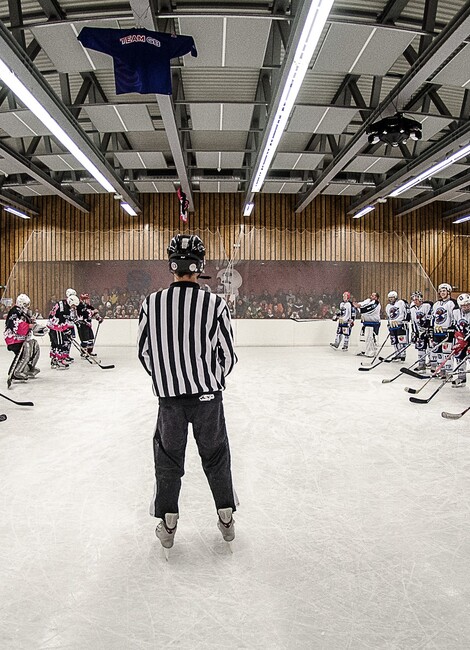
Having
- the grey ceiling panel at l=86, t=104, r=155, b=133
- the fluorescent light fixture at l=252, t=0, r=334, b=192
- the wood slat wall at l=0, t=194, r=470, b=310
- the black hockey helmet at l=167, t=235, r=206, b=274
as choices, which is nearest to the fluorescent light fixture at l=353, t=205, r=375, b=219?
the wood slat wall at l=0, t=194, r=470, b=310

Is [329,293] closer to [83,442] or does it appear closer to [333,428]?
[333,428]

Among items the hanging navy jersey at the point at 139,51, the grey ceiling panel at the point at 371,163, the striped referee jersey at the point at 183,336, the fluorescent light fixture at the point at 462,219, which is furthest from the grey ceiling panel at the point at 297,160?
the striped referee jersey at the point at 183,336

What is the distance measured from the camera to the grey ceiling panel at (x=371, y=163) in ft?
29.5

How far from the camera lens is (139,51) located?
3.93 m

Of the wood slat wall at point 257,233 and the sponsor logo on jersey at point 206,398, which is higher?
the wood slat wall at point 257,233

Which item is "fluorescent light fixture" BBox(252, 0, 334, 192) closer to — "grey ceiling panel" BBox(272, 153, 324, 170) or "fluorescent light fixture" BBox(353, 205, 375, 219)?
"grey ceiling panel" BBox(272, 153, 324, 170)

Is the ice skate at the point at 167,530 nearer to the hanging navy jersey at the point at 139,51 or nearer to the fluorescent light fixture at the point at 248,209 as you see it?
the hanging navy jersey at the point at 139,51

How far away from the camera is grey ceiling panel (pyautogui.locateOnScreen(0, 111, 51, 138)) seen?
658 centimetres

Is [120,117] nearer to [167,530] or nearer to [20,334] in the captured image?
[20,334]

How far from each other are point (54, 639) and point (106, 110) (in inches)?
263

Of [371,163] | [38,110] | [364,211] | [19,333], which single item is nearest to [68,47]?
[38,110]

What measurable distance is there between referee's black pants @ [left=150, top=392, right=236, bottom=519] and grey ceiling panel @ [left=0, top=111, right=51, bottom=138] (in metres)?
6.35

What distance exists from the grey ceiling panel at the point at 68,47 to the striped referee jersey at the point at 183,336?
3.93m

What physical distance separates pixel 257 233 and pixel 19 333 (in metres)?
7.85
